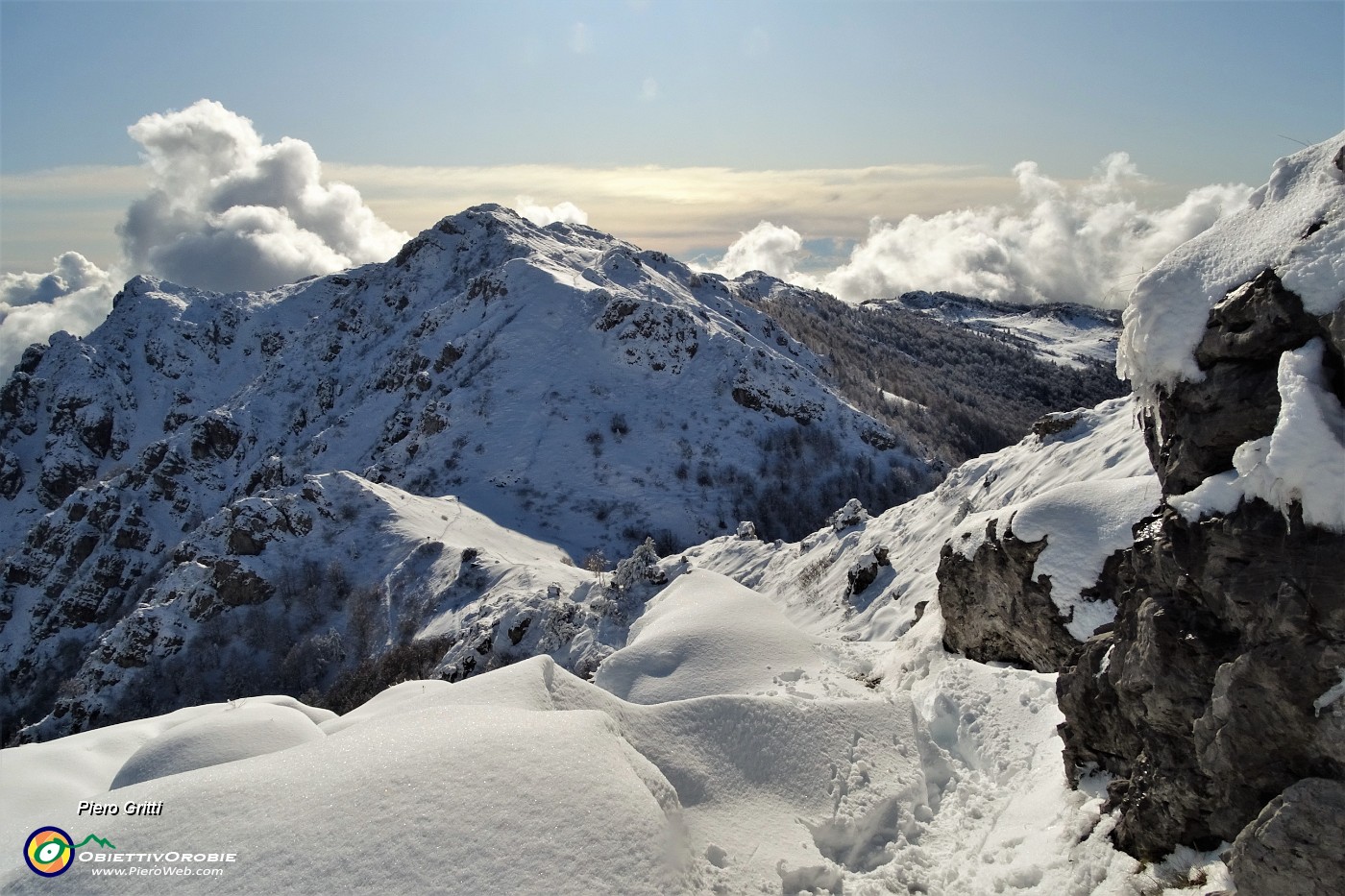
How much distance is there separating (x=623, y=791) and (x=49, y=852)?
724cm

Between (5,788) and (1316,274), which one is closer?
(1316,274)

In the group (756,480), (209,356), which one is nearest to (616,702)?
(756,480)

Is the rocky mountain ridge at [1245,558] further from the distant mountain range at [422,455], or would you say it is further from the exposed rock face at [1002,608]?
the distant mountain range at [422,455]

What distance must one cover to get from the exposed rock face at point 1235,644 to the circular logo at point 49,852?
42.2 ft

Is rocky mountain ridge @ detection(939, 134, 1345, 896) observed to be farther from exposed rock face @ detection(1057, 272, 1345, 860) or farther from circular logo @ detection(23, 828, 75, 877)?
circular logo @ detection(23, 828, 75, 877)

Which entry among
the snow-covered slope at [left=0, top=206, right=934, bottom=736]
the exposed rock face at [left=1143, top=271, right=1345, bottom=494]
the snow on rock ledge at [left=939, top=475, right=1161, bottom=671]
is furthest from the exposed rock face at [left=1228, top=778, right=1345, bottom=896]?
the snow-covered slope at [left=0, top=206, right=934, bottom=736]

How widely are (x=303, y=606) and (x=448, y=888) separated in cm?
5528

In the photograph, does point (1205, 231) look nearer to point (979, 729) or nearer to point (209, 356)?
point (979, 729)

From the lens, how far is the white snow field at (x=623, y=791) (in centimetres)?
880

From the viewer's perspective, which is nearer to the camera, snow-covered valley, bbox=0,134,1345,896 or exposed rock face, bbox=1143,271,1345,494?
snow-covered valley, bbox=0,134,1345,896

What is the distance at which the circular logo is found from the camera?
30.0 ft

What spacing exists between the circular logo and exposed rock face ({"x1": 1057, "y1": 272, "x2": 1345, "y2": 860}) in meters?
12.9

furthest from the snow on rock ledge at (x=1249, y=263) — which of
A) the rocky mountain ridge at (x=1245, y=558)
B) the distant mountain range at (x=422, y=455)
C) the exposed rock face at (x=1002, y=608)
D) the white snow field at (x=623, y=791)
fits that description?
the distant mountain range at (x=422, y=455)

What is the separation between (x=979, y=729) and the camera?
1349 cm
